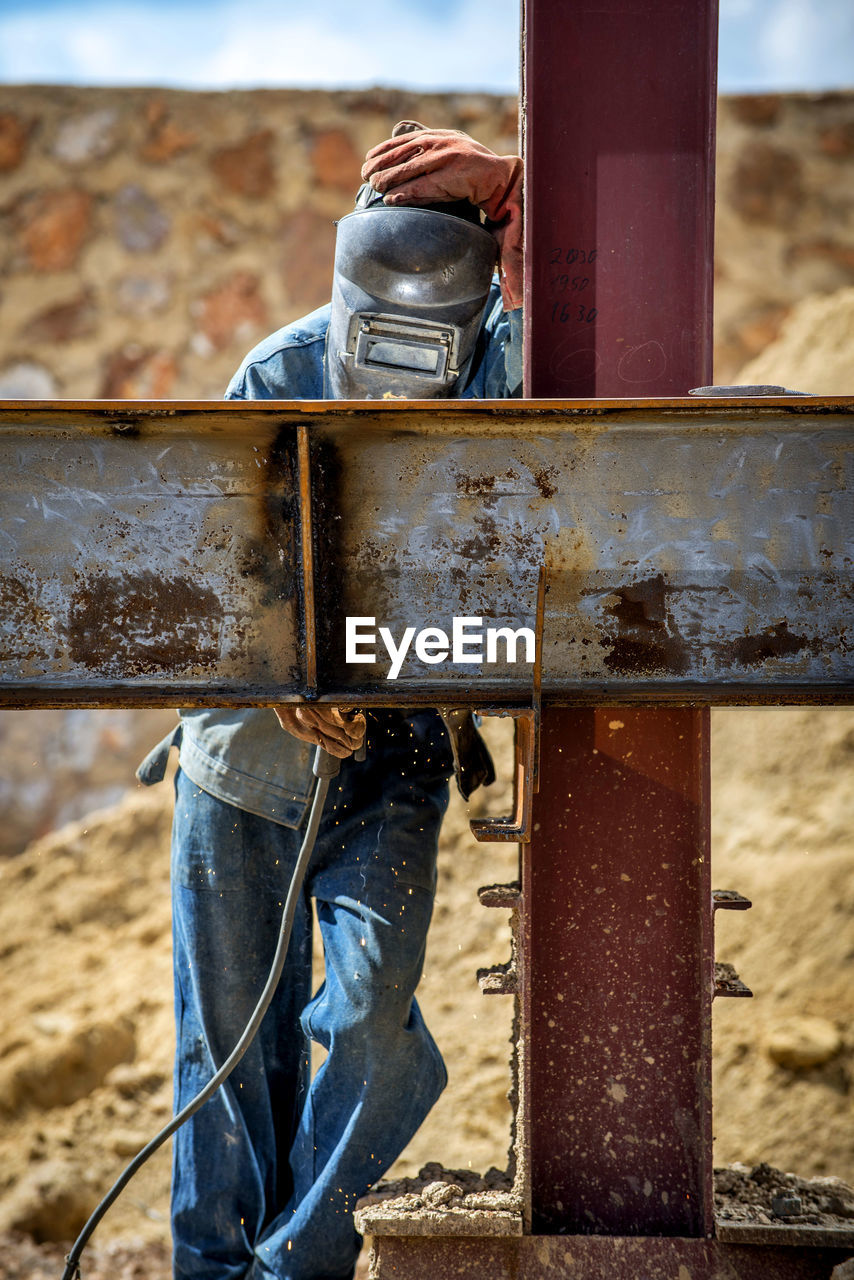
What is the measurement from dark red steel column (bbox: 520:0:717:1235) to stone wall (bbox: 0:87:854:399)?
411cm

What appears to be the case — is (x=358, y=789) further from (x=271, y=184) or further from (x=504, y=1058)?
(x=271, y=184)

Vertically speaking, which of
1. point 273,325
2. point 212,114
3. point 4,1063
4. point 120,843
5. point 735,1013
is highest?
point 212,114

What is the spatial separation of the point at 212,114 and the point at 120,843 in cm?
395

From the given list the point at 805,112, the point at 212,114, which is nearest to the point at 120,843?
the point at 212,114

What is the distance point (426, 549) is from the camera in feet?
6.21

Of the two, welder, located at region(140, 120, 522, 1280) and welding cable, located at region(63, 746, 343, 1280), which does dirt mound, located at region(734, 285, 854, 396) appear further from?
welding cable, located at region(63, 746, 343, 1280)

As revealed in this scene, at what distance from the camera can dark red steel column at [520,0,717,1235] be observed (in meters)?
2.24

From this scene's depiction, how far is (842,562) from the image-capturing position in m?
1.88

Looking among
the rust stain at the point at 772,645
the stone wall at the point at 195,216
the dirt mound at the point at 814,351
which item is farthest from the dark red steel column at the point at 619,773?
the stone wall at the point at 195,216

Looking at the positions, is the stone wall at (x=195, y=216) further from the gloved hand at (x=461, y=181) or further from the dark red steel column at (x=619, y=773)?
the dark red steel column at (x=619, y=773)

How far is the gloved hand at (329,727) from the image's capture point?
211 centimetres

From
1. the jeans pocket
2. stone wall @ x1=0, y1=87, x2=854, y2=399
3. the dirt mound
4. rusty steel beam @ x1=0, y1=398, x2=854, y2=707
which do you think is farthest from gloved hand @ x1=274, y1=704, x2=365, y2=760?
stone wall @ x1=0, y1=87, x2=854, y2=399

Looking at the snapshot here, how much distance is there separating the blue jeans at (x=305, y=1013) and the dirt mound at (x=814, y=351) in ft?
12.0

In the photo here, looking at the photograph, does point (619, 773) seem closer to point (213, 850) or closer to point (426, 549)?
point (426, 549)
